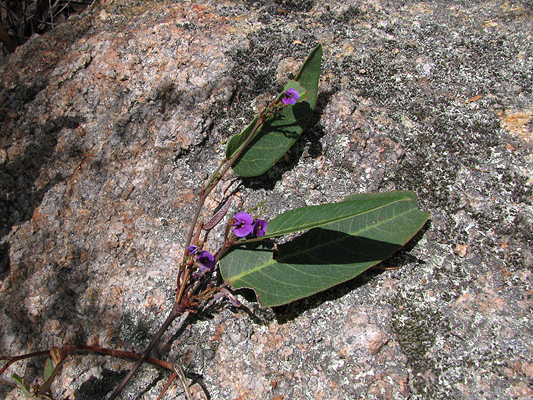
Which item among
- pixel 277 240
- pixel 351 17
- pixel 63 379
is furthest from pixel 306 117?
pixel 63 379

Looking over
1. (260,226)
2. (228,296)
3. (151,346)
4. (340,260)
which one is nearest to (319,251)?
(340,260)

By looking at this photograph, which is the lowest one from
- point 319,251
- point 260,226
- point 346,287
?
point 346,287

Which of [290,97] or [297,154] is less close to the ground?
[290,97]

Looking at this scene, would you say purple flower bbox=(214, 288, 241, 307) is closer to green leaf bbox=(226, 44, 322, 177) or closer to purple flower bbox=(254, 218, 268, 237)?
purple flower bbox=(254, 218, 268, 237)

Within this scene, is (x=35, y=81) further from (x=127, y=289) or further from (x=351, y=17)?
(x=351, y=17)

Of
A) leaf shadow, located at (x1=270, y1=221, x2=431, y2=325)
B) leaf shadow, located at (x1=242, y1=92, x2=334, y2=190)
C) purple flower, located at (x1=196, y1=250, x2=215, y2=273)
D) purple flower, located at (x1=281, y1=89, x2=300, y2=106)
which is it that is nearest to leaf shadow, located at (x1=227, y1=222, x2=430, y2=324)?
leaf shadow, located at (x1=270, y1=221, x2=431, y2=325)

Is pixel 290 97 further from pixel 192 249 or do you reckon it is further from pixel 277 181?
pixel 192 249

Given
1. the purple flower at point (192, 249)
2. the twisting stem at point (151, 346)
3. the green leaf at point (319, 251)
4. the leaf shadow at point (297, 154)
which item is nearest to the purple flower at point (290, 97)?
the leaf shadow at point (297, 154)

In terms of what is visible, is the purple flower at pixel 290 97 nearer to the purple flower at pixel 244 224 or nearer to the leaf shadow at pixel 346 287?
the purple flower at pixel 244 224
